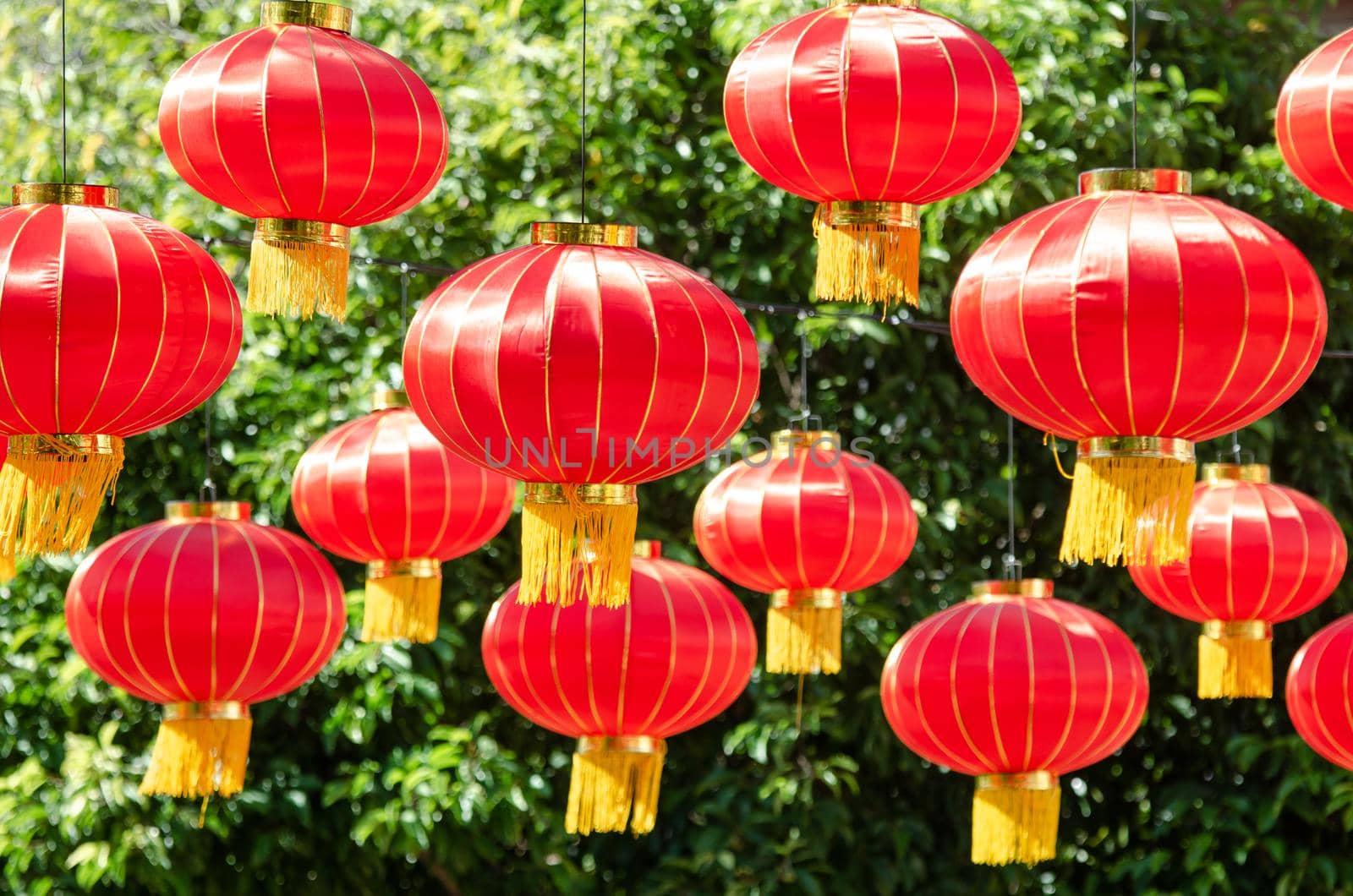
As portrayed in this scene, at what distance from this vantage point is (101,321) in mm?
2840

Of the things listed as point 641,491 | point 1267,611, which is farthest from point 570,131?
point 1267,611

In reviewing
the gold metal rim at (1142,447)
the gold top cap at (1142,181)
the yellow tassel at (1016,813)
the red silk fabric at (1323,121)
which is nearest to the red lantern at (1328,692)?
the yellow tassel at (1016,813)

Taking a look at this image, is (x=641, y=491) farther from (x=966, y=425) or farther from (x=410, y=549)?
(x=410, y=549)

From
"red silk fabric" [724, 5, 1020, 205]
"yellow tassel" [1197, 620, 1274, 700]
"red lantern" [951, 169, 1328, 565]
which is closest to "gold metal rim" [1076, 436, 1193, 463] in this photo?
"red lantern" [951, 169, 1328, 565]

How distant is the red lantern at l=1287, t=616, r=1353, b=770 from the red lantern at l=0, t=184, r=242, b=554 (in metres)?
2.03

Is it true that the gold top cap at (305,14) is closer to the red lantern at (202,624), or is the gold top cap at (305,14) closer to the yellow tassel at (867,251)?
the yellow tassel at (867,251)

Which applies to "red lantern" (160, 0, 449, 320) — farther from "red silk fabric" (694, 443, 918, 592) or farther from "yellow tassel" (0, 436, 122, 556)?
"red silk fabric" (694, 443, 918, 592)

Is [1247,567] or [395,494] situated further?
[1247,567]

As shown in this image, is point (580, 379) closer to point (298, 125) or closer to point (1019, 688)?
point (298, 125)

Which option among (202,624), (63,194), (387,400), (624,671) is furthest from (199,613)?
(63,194)

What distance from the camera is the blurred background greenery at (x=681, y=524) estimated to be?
209 inches

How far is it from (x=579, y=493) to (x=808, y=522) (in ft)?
3.98

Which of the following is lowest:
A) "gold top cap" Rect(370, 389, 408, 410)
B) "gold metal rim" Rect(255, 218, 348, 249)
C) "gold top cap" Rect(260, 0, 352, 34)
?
"gold top cap" Rect(370, 389, 408, 410)

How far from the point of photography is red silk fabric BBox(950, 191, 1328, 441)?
2674 millimetres
